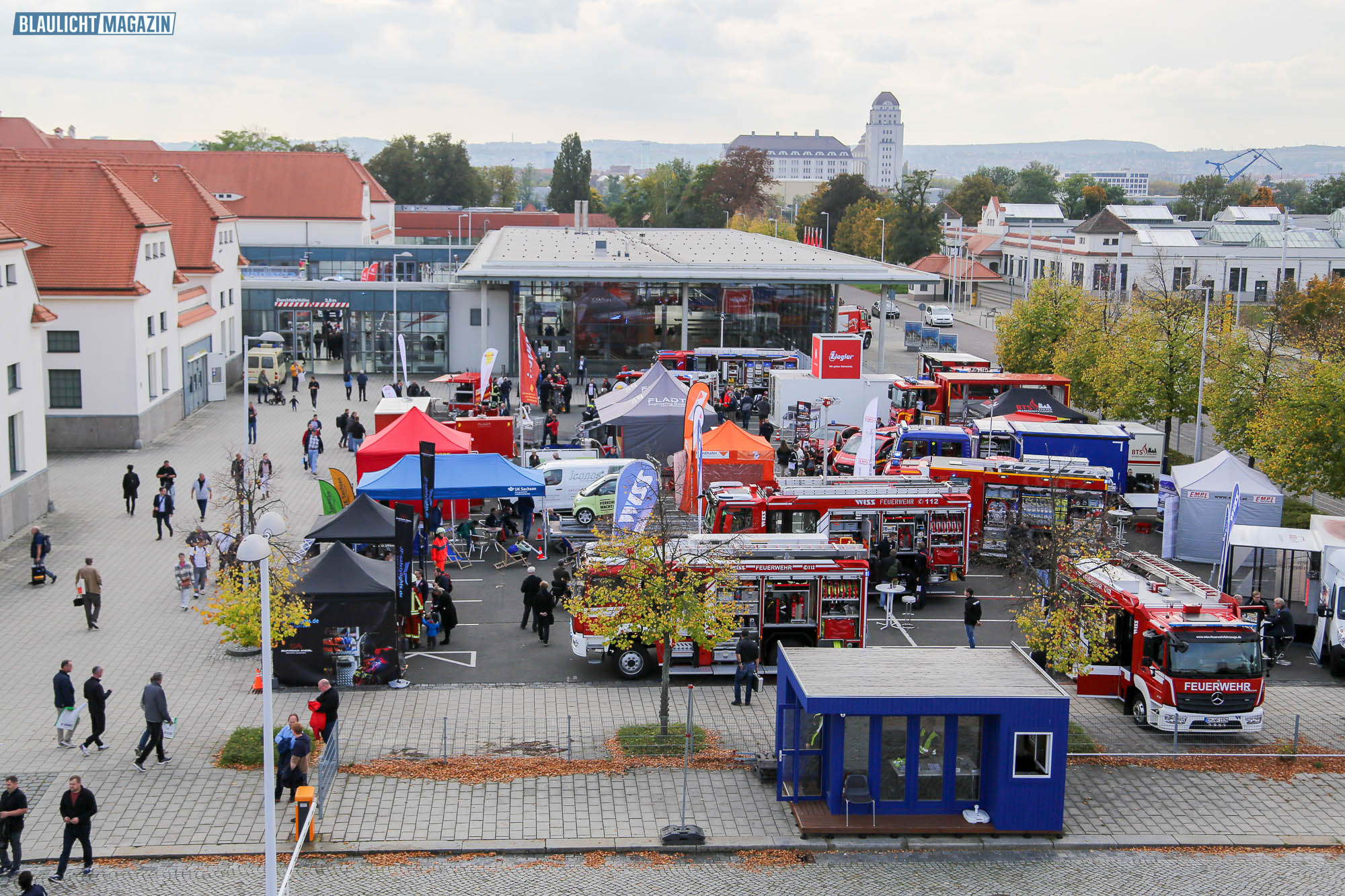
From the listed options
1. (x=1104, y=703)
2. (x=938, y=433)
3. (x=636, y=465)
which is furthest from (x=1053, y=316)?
(x=1104, y=703)

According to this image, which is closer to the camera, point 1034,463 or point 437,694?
point 437,694

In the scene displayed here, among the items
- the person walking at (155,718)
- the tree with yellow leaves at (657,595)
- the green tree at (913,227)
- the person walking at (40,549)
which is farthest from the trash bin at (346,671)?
the green tree at (913,227)

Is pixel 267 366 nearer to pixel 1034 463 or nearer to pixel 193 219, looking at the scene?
pixel 193 219

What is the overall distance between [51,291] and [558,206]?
3515 inches

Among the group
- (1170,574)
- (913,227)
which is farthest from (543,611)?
(913,227)

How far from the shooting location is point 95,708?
16.9 m

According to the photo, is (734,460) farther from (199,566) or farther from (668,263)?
(668,263)

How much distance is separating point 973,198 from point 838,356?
11418cm

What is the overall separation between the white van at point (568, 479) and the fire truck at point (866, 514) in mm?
4397

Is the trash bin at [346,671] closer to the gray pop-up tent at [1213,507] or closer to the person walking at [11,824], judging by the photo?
the person walking at [11,824]

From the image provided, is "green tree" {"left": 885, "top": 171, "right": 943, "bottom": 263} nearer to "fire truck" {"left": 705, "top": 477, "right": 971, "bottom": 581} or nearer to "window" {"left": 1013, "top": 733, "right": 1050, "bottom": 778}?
"fire truck" {"left": 705, "top": 477, "right": 971, "bottom": 581}

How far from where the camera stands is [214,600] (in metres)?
19.6

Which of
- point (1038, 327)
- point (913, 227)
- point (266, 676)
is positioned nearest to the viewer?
point (266, 676)

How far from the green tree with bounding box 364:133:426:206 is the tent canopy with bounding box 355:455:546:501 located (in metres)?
94.9
